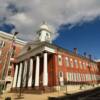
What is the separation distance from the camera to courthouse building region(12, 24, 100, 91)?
30.5 meters

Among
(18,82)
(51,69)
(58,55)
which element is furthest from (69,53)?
(18,82)

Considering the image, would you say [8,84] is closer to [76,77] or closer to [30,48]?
[30,48]

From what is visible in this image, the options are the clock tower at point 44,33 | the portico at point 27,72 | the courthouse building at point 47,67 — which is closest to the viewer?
the courthouse building at point 47,67

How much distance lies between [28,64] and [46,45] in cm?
843

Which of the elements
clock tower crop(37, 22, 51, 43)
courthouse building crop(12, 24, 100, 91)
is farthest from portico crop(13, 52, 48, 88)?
clock tower crop(37, 22, 51, 43)

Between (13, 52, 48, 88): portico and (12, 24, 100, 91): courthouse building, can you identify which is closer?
(12, 24, 100, 91): courthouse building

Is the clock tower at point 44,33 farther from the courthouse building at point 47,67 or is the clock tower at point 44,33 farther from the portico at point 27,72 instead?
the portico at point 27,72

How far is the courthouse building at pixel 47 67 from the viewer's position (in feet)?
100

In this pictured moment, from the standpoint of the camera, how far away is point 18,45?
1811 inches

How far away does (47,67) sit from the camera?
32.8 meters

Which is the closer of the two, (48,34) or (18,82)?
(18,82)

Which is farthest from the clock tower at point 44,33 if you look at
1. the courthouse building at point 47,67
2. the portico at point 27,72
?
the portico at point 27,72

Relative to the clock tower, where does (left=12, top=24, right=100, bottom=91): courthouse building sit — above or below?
below

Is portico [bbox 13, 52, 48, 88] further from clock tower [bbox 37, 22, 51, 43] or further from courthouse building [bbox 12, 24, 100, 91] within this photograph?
clock tower [bbox 37, 22, 51, 43]
